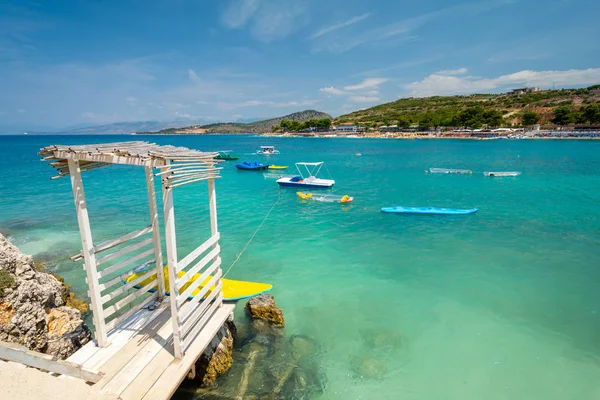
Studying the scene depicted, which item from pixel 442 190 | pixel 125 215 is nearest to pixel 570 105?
pixel 442 190

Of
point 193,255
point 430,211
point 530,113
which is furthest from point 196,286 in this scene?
point 530,113

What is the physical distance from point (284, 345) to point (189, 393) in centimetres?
252

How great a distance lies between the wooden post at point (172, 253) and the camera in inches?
191

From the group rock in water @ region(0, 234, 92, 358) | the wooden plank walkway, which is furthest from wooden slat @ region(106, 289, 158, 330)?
rock in water @ region(0, 234, 92, 358)

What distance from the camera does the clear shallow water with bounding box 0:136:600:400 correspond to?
7504 mm

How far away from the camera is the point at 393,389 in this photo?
700 cm

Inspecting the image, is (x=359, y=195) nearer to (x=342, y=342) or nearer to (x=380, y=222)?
(x=380, y=222)

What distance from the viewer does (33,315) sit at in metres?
6.20

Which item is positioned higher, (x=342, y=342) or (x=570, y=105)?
(x=570, y=105)

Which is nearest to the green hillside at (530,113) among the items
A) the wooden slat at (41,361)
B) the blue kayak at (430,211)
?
the blue kayak at (430,211)

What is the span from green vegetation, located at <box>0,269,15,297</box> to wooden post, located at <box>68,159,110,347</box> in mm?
1818

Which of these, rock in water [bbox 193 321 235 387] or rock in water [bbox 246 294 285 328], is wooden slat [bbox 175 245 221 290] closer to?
rock in water [bbox 193 321 235 387]

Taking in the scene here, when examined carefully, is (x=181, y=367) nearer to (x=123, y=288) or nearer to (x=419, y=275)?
(x=123, y=288)

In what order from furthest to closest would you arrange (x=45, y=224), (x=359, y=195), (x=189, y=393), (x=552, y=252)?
(x=359, y=195) → (x=45, y=224) → (x=552, y=252) → (x=189, y=393)
